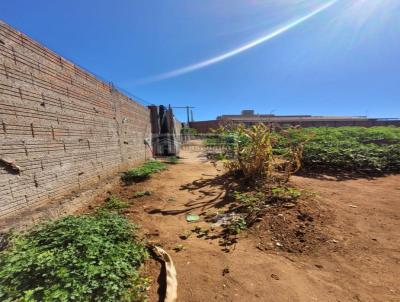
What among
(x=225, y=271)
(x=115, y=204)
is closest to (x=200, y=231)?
(x=225, y=271)

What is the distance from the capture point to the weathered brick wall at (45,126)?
9.10ft

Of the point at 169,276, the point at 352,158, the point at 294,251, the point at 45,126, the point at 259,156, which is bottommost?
the point at 294,251

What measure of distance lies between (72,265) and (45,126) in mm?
2418

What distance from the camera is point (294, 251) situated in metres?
2.59

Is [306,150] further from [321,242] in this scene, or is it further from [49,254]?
[49,254]

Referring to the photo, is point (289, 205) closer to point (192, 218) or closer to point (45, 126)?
point (192, 218)

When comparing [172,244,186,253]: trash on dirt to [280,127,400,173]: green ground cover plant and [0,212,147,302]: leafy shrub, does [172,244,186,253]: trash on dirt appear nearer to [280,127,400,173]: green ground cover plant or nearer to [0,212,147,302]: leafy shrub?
[0,212,147,302]: leafy shrub

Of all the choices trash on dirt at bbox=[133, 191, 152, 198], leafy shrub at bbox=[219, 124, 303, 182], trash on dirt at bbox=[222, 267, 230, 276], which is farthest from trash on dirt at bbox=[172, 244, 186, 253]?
leafy shrub at bbox=[219, 124, 303, 182]

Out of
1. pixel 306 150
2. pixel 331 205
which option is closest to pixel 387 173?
pixel 306 150

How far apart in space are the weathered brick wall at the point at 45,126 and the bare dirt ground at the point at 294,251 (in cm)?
133

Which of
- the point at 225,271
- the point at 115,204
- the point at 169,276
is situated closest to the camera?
the point at 169,276

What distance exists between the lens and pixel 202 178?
627cm

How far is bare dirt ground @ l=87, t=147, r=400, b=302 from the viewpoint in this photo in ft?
6.43

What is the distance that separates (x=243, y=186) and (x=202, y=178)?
1597 mm
